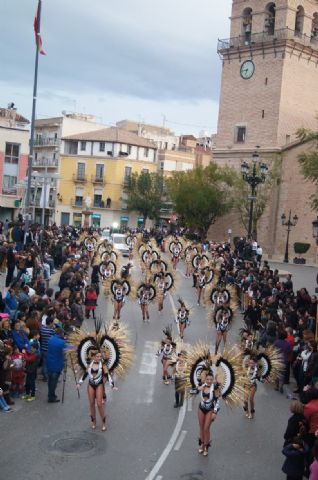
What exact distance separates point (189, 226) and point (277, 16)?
19.8m

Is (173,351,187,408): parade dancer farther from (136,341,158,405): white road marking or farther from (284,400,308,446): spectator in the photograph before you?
(284,400,308,446): spectator

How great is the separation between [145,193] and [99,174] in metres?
6.27

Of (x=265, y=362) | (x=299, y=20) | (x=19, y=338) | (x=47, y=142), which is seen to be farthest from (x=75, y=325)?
(x=47, y=142)

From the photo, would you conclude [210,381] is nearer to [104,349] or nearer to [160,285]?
[104,349]

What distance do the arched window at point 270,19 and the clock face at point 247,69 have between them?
288 centimetres

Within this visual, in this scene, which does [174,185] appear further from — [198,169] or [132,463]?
[132,463]

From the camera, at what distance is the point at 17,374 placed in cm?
1334

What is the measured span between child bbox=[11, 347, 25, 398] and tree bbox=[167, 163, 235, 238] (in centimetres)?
4356

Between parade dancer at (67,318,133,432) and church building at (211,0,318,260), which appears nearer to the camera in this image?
parade dancer at (67,318,133,432)

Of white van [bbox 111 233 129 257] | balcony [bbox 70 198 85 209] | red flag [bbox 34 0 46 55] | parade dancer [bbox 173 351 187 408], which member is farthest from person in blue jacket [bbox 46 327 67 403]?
balcony [bbox 70 198 85 209]

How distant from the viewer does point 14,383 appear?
44.0ft

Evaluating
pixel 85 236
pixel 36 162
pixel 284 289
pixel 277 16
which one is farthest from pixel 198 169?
pixel 284 289

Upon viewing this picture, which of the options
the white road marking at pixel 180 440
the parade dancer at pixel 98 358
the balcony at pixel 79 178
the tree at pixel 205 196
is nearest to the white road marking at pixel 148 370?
the parade dancer at pixel 98 358

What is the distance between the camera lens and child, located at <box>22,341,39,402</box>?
521 inches
